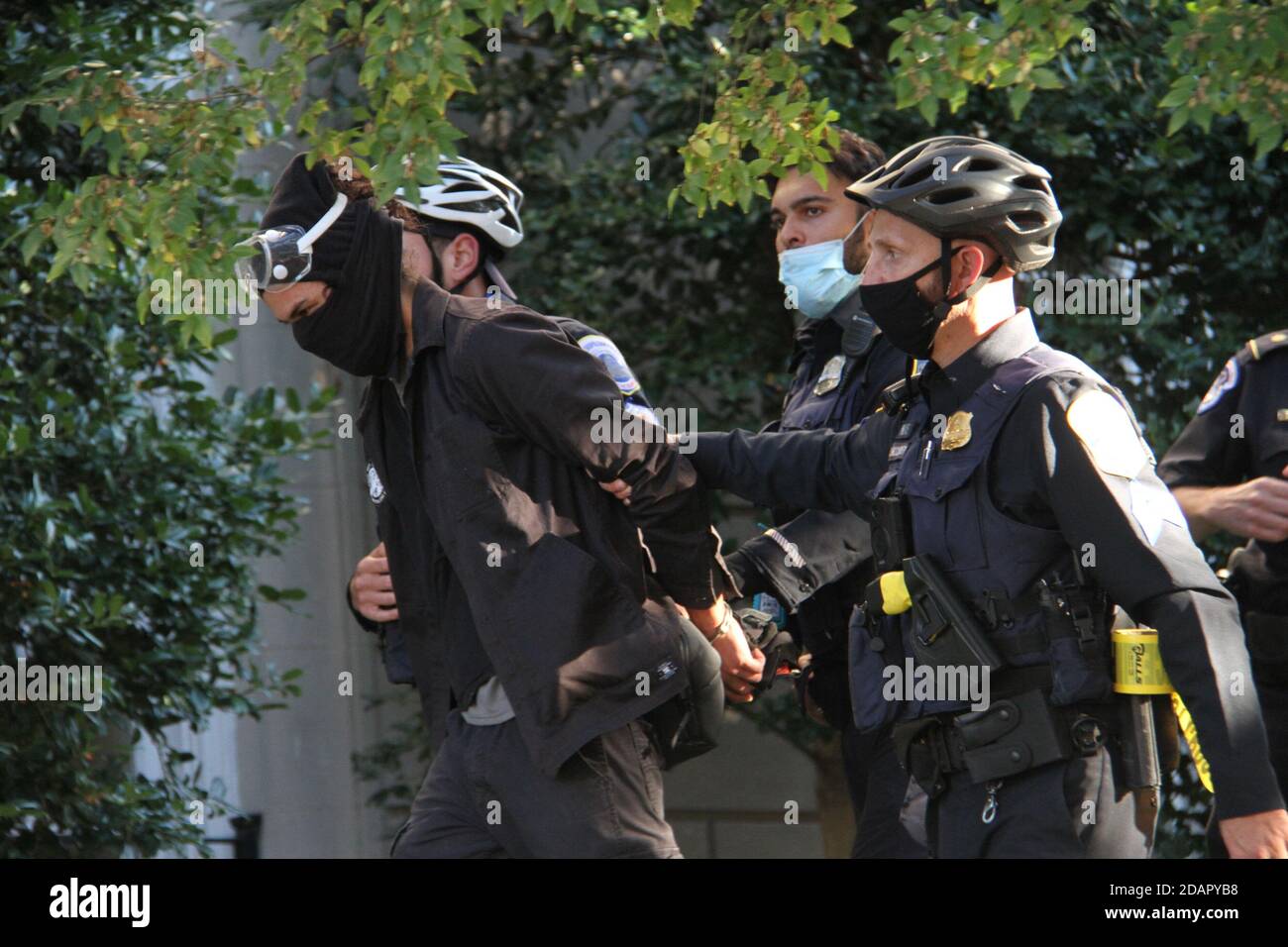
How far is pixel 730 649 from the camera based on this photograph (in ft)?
13.3

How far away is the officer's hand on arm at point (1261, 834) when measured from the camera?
299 cm

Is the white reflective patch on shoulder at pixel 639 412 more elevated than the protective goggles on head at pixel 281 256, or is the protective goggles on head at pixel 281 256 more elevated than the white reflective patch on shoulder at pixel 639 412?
the protective goggles on head at pixel 281 256

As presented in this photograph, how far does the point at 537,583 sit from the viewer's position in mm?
3627

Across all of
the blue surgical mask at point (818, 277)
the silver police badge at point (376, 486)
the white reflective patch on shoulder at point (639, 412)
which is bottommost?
the silver police badge at point (376, 486)

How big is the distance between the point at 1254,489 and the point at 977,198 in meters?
1.36

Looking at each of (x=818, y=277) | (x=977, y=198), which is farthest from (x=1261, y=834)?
(x=818, y=277)

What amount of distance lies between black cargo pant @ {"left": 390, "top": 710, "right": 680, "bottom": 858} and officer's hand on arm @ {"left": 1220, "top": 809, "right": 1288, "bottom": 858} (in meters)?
1.12

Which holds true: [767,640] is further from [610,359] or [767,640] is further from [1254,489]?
[1254,489]

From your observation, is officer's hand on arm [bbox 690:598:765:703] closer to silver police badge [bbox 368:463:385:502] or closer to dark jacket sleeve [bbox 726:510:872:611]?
dark jacket sleeve [bbox 726:510:872:611]

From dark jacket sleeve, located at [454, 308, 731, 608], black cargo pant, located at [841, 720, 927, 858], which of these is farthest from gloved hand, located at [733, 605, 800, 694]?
dark jacket sleeve, located at [454, 308, 731, 608]

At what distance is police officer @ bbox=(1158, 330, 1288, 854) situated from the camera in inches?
176

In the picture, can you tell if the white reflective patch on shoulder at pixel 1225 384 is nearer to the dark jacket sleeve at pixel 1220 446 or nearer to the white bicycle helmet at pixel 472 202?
the dark jacket sleeve at pixel 1220 446

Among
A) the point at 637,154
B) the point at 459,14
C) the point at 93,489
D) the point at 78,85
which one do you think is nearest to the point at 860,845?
the point at 459,14

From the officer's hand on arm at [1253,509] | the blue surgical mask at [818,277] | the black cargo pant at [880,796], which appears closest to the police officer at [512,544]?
the black cargo pant at [880,796]
